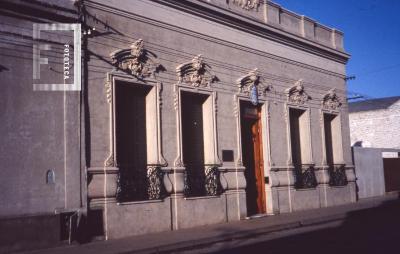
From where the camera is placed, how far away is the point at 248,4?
619 inches

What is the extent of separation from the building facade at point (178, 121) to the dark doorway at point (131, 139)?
3cm

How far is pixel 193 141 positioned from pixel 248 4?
555 cm

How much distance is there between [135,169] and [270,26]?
7889 mm

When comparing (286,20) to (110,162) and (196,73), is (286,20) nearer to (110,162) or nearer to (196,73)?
(196,73)

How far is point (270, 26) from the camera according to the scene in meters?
16.3

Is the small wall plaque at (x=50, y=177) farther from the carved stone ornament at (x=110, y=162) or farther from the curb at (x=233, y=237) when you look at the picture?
the curb at (x=233, y=237)

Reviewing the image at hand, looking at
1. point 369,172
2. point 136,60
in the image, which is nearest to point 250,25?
point 136,60

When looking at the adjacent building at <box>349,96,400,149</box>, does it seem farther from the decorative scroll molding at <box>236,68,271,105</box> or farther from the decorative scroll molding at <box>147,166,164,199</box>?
the decorative scroll molding at <box>147,166,164,199</box>

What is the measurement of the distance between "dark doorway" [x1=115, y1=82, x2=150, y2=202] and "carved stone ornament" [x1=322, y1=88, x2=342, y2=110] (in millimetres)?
9559

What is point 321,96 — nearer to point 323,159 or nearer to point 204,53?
point 323,159

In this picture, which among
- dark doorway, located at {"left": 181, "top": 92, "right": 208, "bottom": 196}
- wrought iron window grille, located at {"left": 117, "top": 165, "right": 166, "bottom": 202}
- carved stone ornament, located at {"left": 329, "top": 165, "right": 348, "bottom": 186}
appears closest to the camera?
wrought iron window grille, located at {"left": 117, "top": 165, "right": 166, "bottom": 202}

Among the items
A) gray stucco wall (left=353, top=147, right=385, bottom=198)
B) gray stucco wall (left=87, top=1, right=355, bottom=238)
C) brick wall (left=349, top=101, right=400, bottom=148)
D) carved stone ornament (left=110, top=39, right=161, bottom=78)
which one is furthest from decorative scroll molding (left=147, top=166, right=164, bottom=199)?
brick wall (left=349, top=101, right=400, bottom=148)

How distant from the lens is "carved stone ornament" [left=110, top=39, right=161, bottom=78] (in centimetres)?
1159

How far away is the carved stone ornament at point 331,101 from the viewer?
19.2 m
